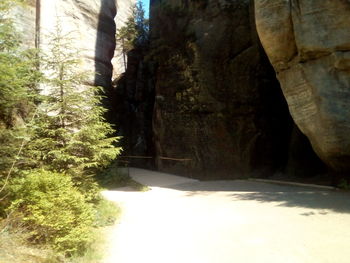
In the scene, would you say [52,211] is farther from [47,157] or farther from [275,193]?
[275,193]

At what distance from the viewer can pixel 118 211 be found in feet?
25.3

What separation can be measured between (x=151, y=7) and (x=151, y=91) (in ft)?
19.8

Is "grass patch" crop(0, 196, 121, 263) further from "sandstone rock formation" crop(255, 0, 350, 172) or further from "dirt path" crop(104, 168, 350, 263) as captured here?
"sandstone rock formation" crop(255, 0, 350, 172)

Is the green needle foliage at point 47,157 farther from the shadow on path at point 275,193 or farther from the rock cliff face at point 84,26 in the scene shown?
the rock cliff face at point 84,26

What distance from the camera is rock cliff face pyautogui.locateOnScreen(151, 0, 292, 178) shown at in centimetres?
1512

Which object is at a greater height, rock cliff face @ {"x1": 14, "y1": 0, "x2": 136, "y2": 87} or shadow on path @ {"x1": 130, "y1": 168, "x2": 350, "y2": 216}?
rock cliff face @ {"x1": 14, "y1": 0, "x2": 136, "y2": 87}

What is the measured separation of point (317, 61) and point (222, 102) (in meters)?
5.92

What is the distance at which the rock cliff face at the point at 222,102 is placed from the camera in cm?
1512

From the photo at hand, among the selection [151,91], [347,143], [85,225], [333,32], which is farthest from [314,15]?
[151,91]

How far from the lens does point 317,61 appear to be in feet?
33.0

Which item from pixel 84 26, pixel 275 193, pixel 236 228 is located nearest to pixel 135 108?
pixel 84 26

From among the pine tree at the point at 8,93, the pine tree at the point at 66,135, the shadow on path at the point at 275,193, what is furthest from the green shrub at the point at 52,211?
the shadow on path at the point at 275,193

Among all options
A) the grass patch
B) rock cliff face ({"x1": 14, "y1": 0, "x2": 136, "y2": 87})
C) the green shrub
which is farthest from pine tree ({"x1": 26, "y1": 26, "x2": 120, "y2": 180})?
rock cliff face ({"x1": 14, "y1": 0, "x2": 136, "y2": 87})

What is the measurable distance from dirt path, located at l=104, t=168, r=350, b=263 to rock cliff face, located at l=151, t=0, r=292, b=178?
5.51 m
